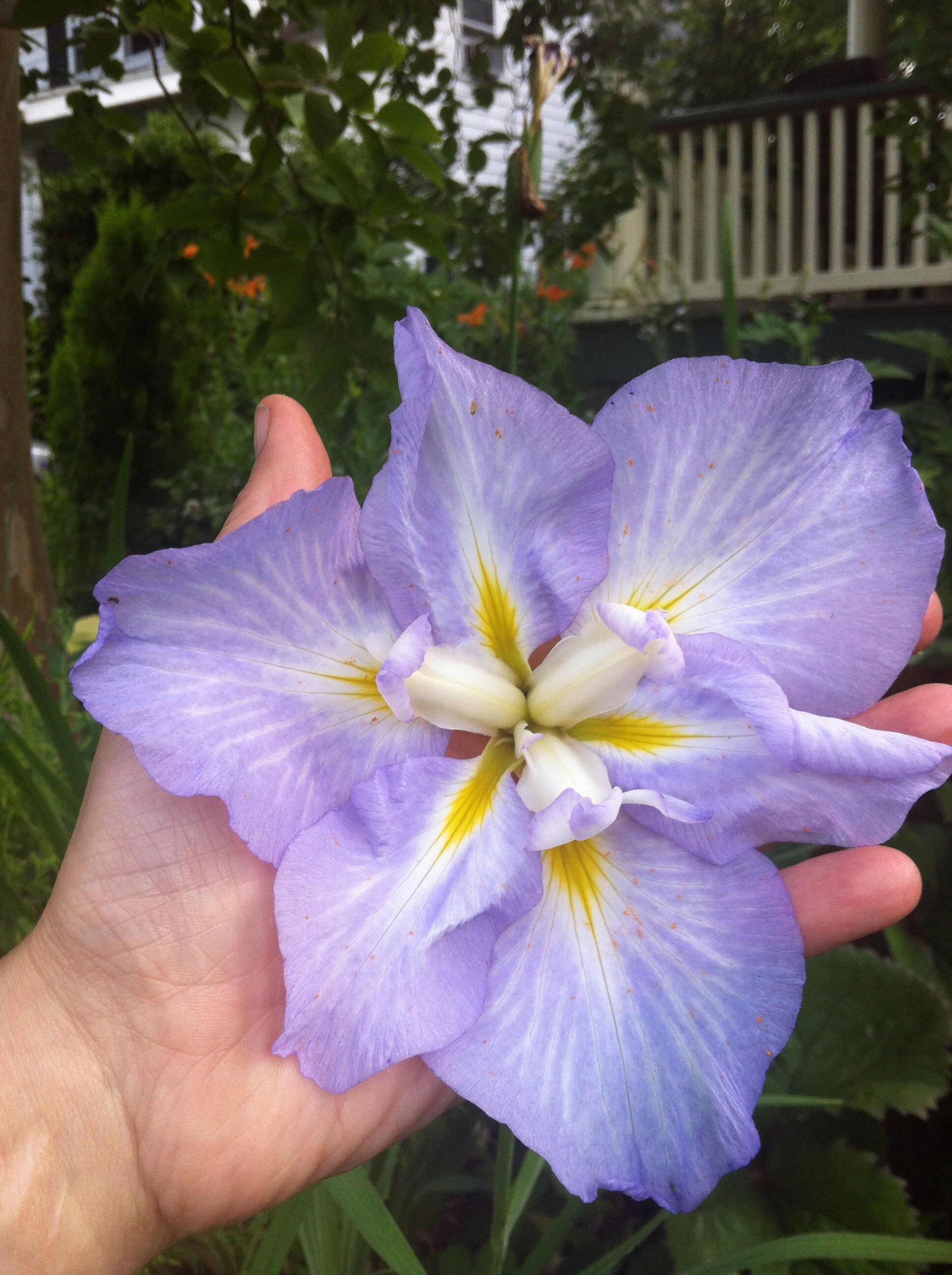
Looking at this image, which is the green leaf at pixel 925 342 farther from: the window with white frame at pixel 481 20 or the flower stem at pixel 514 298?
the window with white frame at pixel 481 20

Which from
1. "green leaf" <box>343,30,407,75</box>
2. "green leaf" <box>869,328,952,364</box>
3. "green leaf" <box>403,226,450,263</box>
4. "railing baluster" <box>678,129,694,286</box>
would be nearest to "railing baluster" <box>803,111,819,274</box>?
"railing baluster" <box>678,129,694,286</box>

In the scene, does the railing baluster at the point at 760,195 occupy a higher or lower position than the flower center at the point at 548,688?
higher

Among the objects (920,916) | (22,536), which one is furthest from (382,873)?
(22,536)

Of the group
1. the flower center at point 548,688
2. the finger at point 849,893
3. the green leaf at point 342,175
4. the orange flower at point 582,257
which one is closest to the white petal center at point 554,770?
the flower center at point 548,688

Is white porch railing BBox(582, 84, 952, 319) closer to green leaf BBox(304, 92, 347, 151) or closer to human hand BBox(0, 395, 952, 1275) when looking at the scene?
green leaf BBox(304, 92, 347, 151)

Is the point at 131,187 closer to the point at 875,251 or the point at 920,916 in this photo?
the point at 875,251

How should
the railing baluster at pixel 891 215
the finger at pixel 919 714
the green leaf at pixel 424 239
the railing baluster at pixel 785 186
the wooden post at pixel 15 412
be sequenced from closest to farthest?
the finger at pixel 919 714
the green leaf at pixel 424 239
the wooden post at pixel 15 412
the railing baluster at pixel 891 215
the railing baluster at pixel 785 186
